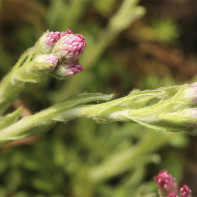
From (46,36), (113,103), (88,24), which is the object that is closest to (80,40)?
(46,36)

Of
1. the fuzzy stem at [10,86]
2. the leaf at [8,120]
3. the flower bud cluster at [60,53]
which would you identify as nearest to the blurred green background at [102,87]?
the fuzzy stem at [10,86]

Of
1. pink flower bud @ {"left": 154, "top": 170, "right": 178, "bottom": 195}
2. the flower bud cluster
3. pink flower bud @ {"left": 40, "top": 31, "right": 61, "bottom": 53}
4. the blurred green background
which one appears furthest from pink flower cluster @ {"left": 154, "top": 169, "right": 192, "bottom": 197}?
the blurred green background

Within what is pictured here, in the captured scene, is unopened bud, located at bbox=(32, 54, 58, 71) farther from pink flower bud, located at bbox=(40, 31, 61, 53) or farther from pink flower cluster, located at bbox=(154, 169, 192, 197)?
pink flower cluster, located at bbox=(154, 169, 192, 197)

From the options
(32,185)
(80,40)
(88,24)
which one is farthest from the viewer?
(88,24)

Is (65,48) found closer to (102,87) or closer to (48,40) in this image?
(48,40)

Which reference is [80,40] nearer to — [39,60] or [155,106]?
[39,60]

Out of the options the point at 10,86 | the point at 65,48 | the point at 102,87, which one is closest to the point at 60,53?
the point at 65,48
